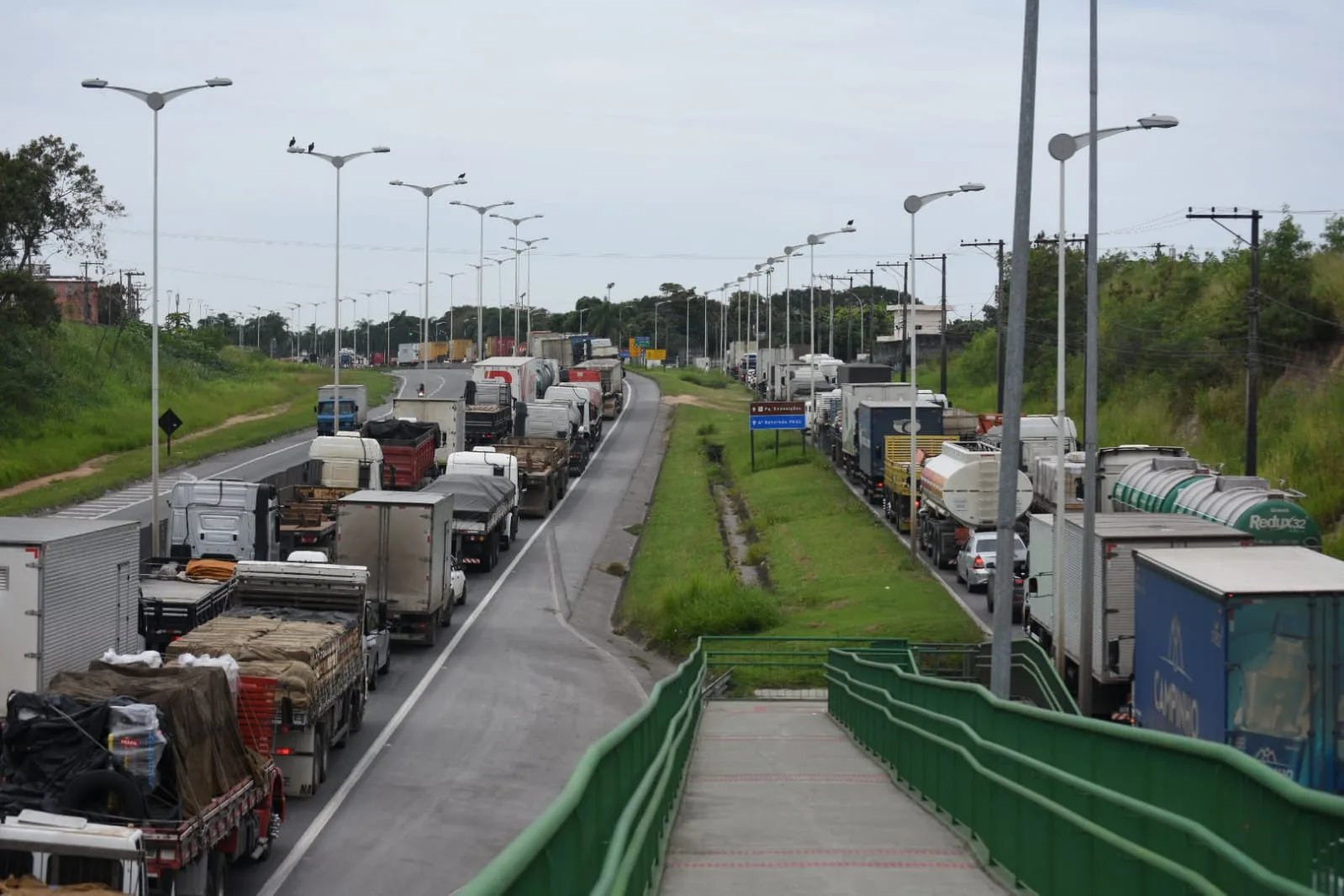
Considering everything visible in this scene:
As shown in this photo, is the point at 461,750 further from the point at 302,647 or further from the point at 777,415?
the point at 777,415

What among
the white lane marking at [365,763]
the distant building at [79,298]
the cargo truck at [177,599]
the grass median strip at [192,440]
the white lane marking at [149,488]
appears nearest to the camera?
the white lane marking at [365,763]

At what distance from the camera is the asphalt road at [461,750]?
18672mm

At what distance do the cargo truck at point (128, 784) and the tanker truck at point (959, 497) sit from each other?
2882 centimetres

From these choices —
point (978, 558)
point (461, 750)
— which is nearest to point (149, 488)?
point (978, 558)

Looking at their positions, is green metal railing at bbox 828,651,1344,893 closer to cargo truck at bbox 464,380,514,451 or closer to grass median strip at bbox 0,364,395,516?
grass median strip at bbox 0,364,395,516

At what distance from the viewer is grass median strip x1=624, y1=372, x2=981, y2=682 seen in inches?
1499

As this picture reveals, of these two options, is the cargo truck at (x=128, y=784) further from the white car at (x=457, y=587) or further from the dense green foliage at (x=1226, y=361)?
the dense green foliage at (x=1226, y=361)

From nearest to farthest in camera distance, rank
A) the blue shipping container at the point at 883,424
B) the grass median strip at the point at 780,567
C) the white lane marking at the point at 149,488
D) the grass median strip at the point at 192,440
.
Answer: the grass median strip at the point at 780,567, the white lane marking at the point at 149,488, the grass median strip at the point at 192,440, the blue shipping container at the point at 883,424

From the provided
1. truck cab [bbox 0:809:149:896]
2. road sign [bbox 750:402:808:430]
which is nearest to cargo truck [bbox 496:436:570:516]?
road sign [bbox 750:402:808:430]

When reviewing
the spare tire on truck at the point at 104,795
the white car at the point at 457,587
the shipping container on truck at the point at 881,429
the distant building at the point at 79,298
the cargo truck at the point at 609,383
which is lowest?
the white car at the point at 457,587

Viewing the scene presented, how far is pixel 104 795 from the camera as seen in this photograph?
14.9 m

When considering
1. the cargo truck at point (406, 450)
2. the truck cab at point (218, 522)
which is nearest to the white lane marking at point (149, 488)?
the cargo truck at point (406, 450)

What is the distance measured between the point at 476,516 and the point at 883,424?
1935 centimetres

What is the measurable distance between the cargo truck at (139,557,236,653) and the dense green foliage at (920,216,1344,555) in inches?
1020
